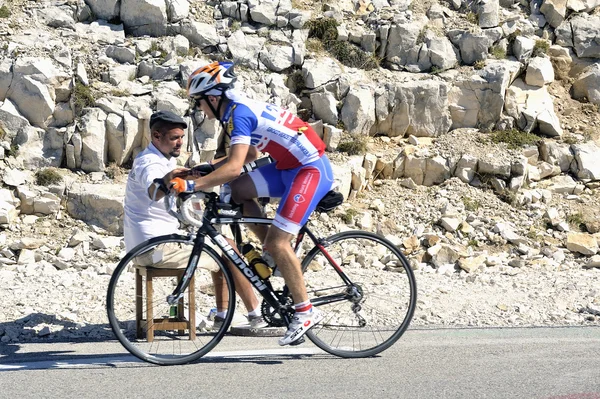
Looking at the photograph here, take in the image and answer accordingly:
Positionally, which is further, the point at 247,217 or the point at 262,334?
the point at 262,334

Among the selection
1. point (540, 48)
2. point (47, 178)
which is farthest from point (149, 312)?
point (540, 48)

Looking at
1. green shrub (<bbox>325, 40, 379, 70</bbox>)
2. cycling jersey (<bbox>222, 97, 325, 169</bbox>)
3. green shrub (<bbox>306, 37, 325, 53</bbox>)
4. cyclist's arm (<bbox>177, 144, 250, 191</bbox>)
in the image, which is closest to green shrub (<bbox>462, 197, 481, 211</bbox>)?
green shrub (<bbox>325, 40, 379, 70</bbox>)

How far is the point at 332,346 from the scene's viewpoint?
238 inches

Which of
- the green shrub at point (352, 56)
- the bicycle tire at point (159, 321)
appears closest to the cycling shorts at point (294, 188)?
the bicycle tire at point (159, 321)

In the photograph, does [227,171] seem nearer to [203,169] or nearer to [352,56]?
[203,169]

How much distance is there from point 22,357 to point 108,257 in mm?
4574

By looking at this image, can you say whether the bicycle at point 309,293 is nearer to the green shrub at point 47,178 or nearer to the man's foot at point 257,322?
the man's foot at point 257,322

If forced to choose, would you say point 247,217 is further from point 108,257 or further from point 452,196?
point 452,196

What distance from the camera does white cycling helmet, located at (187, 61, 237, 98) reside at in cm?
568

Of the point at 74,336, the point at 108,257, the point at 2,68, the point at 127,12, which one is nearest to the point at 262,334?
the point at 74,336

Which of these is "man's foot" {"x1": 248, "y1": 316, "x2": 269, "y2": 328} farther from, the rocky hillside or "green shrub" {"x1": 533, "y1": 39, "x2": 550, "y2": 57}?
"green shrub" {"x1": 533, "y1": 39, "x2": 550, "y2": 57}

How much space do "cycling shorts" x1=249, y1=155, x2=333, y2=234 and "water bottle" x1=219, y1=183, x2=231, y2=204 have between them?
0.20 m

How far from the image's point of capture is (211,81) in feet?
18.6

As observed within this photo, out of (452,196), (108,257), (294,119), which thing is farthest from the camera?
(452,196)
